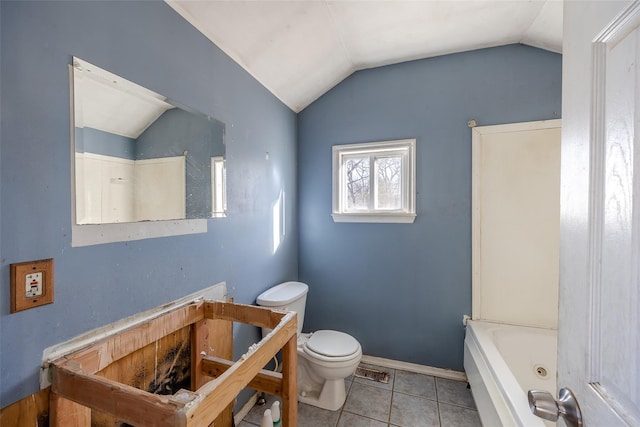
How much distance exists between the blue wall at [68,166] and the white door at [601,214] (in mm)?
1351

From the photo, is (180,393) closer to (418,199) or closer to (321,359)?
(321,359)

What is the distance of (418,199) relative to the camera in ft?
7.02

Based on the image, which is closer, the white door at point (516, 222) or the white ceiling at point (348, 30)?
the white ceiling at point (348, 30)

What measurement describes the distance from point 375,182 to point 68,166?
6.52 feet

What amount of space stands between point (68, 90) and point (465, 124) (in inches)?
90.7

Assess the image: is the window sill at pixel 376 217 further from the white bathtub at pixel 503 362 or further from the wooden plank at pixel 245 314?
the wooden plank at pixel 245 314

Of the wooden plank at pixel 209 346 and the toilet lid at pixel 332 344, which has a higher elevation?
the wooden plank at pixel 209 346

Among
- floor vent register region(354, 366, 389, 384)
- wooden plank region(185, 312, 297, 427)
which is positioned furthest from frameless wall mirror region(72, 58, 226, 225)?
floor vent register region(354, 366, 389, 384)

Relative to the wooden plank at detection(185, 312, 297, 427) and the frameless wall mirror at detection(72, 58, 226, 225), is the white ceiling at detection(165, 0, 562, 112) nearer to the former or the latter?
the frameless wall mirror at detection(72, 58, 226, 225)

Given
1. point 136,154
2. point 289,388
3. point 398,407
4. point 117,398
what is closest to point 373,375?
point 398,407

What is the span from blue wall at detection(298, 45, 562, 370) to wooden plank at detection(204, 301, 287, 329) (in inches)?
49.0

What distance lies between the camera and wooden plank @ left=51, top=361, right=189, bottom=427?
622mm

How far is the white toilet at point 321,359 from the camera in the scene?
168 cm

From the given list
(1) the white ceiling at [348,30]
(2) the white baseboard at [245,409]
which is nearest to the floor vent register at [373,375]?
(2) the white baseboard at [245,409]
